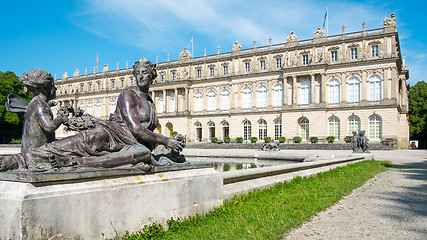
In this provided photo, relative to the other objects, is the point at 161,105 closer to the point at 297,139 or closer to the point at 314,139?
the point at 297,139

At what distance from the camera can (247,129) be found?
48.9 meters

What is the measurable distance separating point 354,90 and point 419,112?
2248 cm

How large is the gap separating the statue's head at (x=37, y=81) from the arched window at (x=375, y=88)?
42164 mm

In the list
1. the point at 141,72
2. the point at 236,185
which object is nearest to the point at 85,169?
the point at 141,72

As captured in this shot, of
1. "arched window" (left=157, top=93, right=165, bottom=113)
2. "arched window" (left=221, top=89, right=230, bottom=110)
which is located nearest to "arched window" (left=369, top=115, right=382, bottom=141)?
"arched window" (left=221, top=89, right=230, bottom=110)

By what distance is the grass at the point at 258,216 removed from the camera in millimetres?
3743

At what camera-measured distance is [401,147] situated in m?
41.0

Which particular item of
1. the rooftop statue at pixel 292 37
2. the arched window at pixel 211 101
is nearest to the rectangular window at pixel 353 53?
the rooftop statue at pixel 292 37

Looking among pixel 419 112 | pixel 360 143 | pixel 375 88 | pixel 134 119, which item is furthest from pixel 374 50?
pixel 134 119

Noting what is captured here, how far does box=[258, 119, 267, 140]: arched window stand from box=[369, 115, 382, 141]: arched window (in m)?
14.0

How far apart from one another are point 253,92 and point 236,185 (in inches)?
1676

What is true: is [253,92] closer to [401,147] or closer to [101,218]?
[401,147]

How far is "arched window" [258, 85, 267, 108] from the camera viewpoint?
47.4 m

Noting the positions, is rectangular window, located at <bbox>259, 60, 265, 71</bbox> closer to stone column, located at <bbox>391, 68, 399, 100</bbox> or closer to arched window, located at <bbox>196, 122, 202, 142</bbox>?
arched window, located at <bbox>196, 122, 202, 142</bbox>
